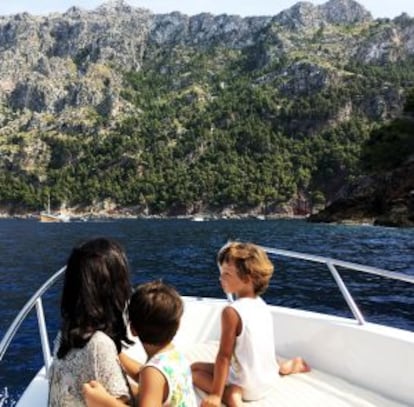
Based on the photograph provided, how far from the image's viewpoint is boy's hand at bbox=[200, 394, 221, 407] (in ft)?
11.9

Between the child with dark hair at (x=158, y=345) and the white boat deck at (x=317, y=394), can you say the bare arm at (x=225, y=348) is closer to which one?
the white boat deck at (x=317, y=394)

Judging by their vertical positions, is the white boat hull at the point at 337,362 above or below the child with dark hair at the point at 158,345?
below

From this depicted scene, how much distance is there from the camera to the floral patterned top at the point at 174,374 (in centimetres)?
266

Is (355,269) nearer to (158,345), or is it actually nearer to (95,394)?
(158,345)

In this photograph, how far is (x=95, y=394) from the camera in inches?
99.0

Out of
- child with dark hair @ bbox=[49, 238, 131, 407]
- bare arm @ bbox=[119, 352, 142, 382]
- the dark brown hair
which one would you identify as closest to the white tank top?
bare arm @ bbox=[119, 352, 142, 382]

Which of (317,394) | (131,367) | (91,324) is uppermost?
(91,324)

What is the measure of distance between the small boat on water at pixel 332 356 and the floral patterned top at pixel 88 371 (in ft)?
3.42

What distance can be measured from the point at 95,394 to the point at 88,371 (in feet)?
0.35

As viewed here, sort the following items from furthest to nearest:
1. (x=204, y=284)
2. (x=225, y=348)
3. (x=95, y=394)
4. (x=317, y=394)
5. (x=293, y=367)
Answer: (x=204, y=284), (x=293, y=367), (x=317, y=394), (x=225, y=348), (x=95, y=394)

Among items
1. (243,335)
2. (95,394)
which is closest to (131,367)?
(243,335)

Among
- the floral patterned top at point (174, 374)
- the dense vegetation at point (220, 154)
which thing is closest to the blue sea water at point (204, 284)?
the floral patterned top at point (174, 374)

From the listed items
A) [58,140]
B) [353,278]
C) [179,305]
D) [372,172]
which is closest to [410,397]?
[179,305]

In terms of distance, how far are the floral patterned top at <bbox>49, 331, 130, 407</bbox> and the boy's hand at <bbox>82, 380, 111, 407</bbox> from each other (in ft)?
0.10
